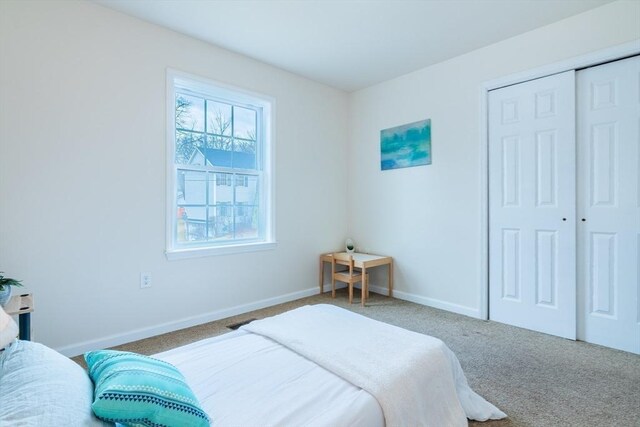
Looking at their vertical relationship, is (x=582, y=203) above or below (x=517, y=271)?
above

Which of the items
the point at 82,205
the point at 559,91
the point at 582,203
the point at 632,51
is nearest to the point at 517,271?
the point at 582,203

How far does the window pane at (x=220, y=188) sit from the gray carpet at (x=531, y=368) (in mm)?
1152

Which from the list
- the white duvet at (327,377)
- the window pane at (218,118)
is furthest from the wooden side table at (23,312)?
the window pane at (218,118)

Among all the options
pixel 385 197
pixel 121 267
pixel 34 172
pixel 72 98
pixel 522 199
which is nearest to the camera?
pixel 34 172

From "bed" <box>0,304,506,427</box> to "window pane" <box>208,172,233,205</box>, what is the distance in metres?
1.77

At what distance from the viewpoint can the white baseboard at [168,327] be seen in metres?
2.41

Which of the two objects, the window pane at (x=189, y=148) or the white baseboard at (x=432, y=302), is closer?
the window pane at (x=189, y=148)

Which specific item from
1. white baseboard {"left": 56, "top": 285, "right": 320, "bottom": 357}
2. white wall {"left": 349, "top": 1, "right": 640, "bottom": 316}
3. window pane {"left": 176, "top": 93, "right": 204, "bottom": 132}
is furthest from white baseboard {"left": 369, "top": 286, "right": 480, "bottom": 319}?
window pane {"left": 176, "top": 93, "right": 204, "bottom": 132}

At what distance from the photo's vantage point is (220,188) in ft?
10.6

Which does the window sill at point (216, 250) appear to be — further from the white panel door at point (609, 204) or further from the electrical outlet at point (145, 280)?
the white panel door at point (609, 204)

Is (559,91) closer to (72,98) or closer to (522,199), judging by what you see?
(522,199)

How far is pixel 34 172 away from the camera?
2215 mm

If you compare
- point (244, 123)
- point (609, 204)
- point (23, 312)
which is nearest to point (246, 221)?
point (244, 123)

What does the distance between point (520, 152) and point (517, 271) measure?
42.1 inches
